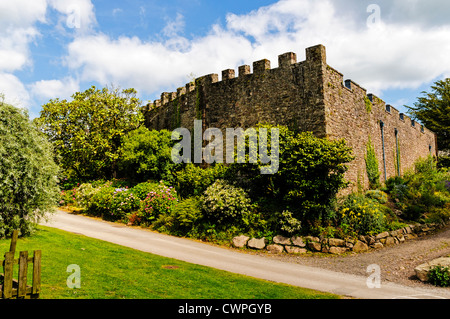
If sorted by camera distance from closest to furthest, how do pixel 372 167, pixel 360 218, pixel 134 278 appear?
pixel 134 278 → pixel 360 218 → pixel 372 167

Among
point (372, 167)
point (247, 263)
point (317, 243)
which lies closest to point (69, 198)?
point (247, 263)

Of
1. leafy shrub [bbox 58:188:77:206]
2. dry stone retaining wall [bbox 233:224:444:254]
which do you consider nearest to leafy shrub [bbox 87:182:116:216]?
leafy shrub [bbox 58:188:77:206]

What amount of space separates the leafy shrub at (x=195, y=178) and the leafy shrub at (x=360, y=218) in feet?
21.0

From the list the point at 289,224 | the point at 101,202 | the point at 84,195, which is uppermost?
the point at 84,195

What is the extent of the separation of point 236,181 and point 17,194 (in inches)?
371

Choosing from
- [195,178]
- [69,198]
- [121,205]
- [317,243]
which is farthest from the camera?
[69,198]

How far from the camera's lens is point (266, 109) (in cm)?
1852

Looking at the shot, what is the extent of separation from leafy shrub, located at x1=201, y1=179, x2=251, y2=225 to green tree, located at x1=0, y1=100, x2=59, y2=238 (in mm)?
6450

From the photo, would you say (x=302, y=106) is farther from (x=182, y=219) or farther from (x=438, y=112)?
(x=438, y=112)

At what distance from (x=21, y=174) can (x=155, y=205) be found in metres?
7.64

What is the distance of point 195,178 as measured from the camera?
1892cm

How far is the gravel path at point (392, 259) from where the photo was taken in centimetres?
1017

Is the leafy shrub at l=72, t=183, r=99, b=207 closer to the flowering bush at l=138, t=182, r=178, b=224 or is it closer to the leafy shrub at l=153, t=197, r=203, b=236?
the flowering bush at l=138, t=182, r=178, b=224
